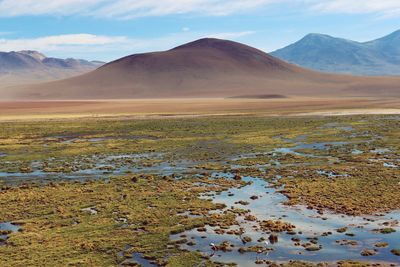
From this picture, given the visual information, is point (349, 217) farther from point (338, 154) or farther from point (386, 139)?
point (386, 139)

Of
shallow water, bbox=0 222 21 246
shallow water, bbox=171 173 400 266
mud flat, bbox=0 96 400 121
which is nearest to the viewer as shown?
shallow water, bbox=171 173 400 266

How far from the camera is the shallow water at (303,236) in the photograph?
58.9 feet

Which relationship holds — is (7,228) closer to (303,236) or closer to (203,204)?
(203,204)

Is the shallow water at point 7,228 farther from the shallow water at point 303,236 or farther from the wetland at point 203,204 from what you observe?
→ the shallow water at point 303,236

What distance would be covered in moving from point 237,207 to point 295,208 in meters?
3.09

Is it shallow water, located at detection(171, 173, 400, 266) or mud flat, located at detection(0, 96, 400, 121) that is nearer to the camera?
shallow water, located at detection(171, 173, 400, 266)

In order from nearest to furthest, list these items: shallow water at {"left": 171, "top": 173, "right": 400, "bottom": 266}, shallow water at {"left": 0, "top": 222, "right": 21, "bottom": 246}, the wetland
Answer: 1. shallow water at {"left": 171, "top": 173, "right": 400, "bottom": 266}
2. the wetland
3. shallow water at {"left": 0, "top": 222, "right": 21, "bottom": 246}

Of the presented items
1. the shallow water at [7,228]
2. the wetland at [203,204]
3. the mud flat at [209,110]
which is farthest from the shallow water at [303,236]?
the mud flat at [209,110]

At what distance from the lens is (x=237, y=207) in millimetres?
24766

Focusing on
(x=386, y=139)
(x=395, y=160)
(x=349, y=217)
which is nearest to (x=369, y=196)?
(x=349, y=217)

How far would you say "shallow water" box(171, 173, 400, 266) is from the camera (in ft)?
58.9

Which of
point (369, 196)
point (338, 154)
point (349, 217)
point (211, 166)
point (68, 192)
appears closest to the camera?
point (349, 217)

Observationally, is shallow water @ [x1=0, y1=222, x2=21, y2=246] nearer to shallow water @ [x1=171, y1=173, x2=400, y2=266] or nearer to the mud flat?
shallow water @ [x1=171, y1=173, x2=400, y2=266]

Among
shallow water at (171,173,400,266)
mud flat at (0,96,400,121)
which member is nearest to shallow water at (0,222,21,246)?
shallow water at (171,173,400,266)
